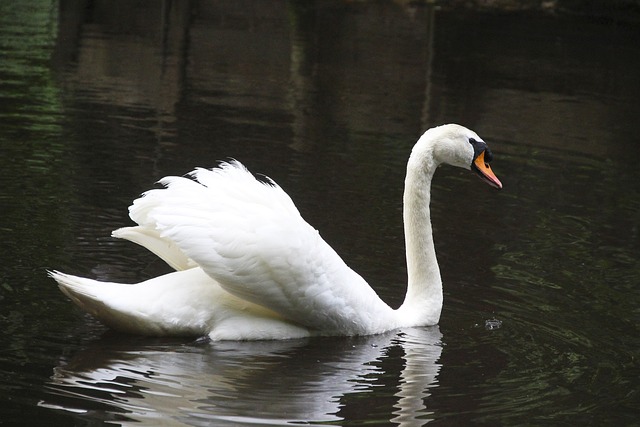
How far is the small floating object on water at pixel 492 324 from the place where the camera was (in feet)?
25.4

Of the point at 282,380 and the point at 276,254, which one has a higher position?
the point at 276,254

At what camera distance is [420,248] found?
315 inches

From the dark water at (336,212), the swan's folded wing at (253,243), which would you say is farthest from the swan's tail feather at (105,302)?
the swan's folded wing at (253,243)

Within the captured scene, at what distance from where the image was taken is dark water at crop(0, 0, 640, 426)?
6277mm

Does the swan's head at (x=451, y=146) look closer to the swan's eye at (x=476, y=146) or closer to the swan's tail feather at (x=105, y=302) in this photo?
the swan's eye at (x=476, y=146)

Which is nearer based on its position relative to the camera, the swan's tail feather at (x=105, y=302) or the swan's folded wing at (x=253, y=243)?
the swan's tail feather at (x=105, y=302)

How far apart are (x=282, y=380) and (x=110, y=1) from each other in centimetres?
2267

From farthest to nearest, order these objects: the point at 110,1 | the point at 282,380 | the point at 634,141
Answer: the point at 110,1 → the point at 634,141 → the point at 282,380

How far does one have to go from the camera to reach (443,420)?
604cm

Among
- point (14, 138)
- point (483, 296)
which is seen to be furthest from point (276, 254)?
point (14, 138)

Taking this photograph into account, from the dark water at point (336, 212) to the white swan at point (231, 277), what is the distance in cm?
14

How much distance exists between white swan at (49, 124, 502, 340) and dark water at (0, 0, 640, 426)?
140 mm

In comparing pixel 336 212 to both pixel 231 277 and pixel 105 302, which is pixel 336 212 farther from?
pixel 105 302

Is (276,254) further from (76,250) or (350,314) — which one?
(76,250)
